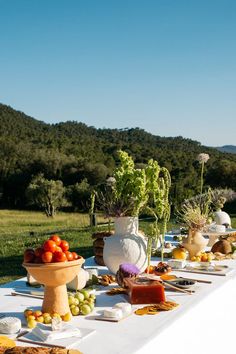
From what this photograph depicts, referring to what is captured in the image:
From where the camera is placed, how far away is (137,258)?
290cm

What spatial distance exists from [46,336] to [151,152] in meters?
37.7

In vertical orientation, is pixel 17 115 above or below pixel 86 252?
above

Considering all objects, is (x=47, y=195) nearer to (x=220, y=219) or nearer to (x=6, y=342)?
(x=220, y=219)

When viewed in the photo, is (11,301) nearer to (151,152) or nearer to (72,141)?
(151,152)

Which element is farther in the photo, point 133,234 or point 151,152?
point 151,152

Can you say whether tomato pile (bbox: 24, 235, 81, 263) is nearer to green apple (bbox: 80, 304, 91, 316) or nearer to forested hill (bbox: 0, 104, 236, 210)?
green apple (bbox: 80, 304, 91, 316)

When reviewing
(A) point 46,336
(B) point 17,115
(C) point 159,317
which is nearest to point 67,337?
(A) point 46,336

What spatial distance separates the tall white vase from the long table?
224mm

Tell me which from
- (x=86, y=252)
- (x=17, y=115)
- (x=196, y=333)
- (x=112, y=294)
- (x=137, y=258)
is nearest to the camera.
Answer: (x=196, y=333)

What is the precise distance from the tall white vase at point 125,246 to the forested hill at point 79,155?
2382cm

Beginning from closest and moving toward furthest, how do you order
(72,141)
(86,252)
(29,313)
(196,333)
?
(29,313) → (196,333) → (86,252) → (72,141)

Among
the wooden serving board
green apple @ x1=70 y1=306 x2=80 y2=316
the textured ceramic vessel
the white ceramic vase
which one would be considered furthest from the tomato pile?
the white ceramic vase

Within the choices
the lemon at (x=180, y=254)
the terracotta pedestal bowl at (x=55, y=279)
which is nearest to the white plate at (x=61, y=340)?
the terracotta pedestal bowl at (x=55, y=279)

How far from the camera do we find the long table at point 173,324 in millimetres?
1926
